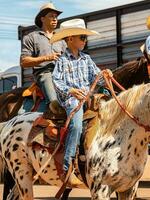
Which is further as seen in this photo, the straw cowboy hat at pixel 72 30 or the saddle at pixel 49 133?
the saddle at pixel 49 133

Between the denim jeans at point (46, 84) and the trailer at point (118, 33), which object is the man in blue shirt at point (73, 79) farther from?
the trailer at point (118, 33)

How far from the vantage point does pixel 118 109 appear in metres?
6.08

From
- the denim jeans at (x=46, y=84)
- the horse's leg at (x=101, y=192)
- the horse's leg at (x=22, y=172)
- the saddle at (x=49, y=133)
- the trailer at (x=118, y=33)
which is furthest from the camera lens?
the trailer at (x=118, y=33)

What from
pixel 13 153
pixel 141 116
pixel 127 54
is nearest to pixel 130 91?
pixel 141 116

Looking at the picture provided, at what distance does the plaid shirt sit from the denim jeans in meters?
1.66

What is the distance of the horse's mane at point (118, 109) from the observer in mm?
5980

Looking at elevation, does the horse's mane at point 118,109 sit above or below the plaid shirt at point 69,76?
below

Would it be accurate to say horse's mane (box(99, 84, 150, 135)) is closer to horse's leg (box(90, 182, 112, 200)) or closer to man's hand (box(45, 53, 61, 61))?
horse's leg (box(90, 182, 112, 200))

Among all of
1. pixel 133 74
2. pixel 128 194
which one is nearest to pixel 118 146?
pixel 128 194

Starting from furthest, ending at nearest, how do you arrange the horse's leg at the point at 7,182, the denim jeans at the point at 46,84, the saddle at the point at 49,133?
the horse's leg at the point at 7,182 < the denim jeans at the point at 46,84 < the saddle at the point at 49,133

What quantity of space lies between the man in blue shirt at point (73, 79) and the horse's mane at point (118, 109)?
26cm

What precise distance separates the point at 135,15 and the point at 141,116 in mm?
5911

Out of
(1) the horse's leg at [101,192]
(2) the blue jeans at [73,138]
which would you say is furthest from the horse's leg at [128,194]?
(2) the blue jeans at [73,138]

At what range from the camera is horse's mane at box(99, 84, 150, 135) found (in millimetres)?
5980
